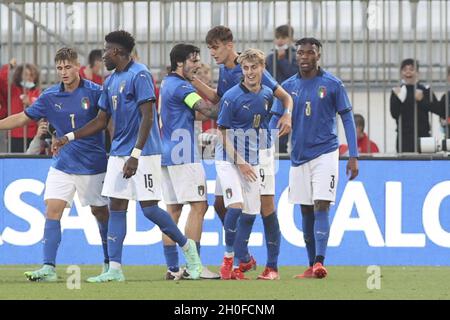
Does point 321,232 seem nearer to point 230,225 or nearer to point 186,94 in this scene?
point 230,225

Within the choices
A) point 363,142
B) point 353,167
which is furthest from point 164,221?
point 363,142

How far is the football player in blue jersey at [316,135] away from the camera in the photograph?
13477mm

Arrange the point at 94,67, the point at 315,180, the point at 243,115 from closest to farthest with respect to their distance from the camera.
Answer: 1. the point at 243,115
2. the point at 315,180
3. the point at 94,67

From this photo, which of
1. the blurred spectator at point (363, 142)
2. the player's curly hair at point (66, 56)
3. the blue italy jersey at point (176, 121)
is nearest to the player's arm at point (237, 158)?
the blue italy jersey at point (176, 121)

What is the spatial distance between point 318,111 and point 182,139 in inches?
50.2

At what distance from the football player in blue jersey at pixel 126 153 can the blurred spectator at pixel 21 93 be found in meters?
3.64

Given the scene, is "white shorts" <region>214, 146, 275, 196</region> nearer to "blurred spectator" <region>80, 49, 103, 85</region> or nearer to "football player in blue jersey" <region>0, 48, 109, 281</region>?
"football player in blue jersey" <region>0, 48, 109, 281</region>

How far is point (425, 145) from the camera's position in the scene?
15820 millimetres

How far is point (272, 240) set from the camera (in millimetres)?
13336

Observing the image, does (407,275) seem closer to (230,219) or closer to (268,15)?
(230,219)

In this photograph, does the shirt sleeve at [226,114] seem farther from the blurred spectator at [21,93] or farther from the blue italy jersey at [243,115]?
the blurred spectator at [21,93]

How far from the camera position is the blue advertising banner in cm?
1587

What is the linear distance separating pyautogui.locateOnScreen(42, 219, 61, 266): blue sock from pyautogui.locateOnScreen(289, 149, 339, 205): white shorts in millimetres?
2215

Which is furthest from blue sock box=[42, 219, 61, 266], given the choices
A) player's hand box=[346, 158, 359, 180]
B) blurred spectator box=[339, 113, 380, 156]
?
blurred spectator box=[339, 113, 380, 156]
